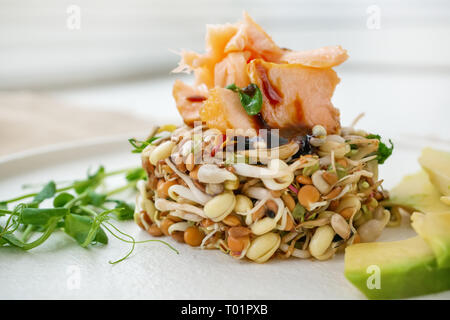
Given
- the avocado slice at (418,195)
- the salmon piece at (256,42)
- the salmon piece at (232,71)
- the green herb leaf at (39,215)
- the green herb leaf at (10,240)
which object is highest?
the salmon piece at (256,42)

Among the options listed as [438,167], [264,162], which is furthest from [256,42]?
[438,167]

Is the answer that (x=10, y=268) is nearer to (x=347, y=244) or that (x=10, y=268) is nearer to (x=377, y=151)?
(x=347, y=244)

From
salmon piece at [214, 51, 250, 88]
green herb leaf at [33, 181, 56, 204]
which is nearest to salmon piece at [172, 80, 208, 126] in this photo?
salmon piece at [214, 51, 250, 88]

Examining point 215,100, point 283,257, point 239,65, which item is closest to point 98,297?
point 283,257

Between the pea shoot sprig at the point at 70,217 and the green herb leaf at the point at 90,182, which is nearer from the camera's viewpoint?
the pea shoot sprig at the point at 70,217

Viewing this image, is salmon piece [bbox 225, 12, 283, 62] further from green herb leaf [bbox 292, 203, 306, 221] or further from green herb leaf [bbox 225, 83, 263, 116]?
green herb leaf [bbox 292, 203, 306, 221]

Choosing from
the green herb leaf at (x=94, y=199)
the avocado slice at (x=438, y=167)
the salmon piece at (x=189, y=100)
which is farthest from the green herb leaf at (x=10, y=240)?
the avocado slice at (x=438, y=167)

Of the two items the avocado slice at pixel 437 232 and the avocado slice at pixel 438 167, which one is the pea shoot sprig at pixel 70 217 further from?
the avocado slice at pixel 438 167
